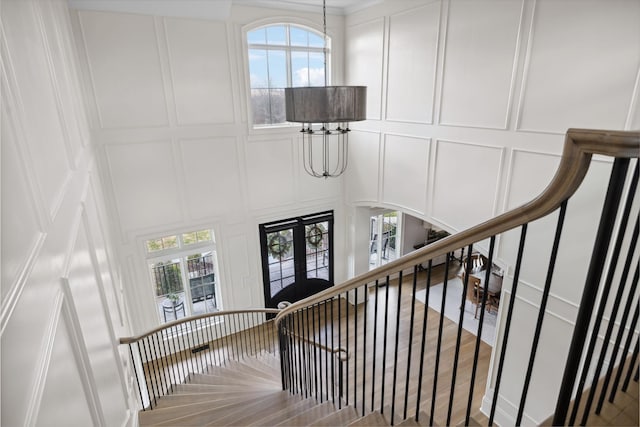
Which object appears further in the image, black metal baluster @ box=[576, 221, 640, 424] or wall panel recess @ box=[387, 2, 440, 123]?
wall panel recess @ box=[387, 2, 440, 123]

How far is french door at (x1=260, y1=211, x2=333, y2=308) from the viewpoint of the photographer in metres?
7.00

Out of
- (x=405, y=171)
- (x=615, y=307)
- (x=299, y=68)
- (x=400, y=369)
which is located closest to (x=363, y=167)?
(x=405, y=171)

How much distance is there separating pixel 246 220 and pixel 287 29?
3.43 metres

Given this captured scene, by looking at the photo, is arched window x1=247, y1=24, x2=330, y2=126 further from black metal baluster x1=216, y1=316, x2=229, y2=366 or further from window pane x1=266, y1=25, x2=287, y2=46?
black metal baluster x1=216, y1=316, x2=229, y2=366

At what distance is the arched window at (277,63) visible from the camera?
6.04 m

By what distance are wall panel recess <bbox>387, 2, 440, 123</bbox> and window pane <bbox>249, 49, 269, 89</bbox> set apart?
6.91ft

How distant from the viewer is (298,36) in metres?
6.33

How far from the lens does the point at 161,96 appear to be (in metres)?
5.38

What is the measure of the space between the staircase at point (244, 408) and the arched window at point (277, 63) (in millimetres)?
4240

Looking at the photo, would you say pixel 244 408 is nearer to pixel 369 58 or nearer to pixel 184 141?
pixel 184 141

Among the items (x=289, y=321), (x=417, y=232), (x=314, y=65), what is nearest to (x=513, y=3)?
(x=314, y=65)

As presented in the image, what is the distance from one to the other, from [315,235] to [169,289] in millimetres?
2950

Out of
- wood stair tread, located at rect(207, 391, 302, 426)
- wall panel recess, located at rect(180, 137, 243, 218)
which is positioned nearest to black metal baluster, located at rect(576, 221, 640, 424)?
wood stair tread, located at rect(207, 391, 302, 426)

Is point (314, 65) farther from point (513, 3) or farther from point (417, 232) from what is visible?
point (417, 232)
